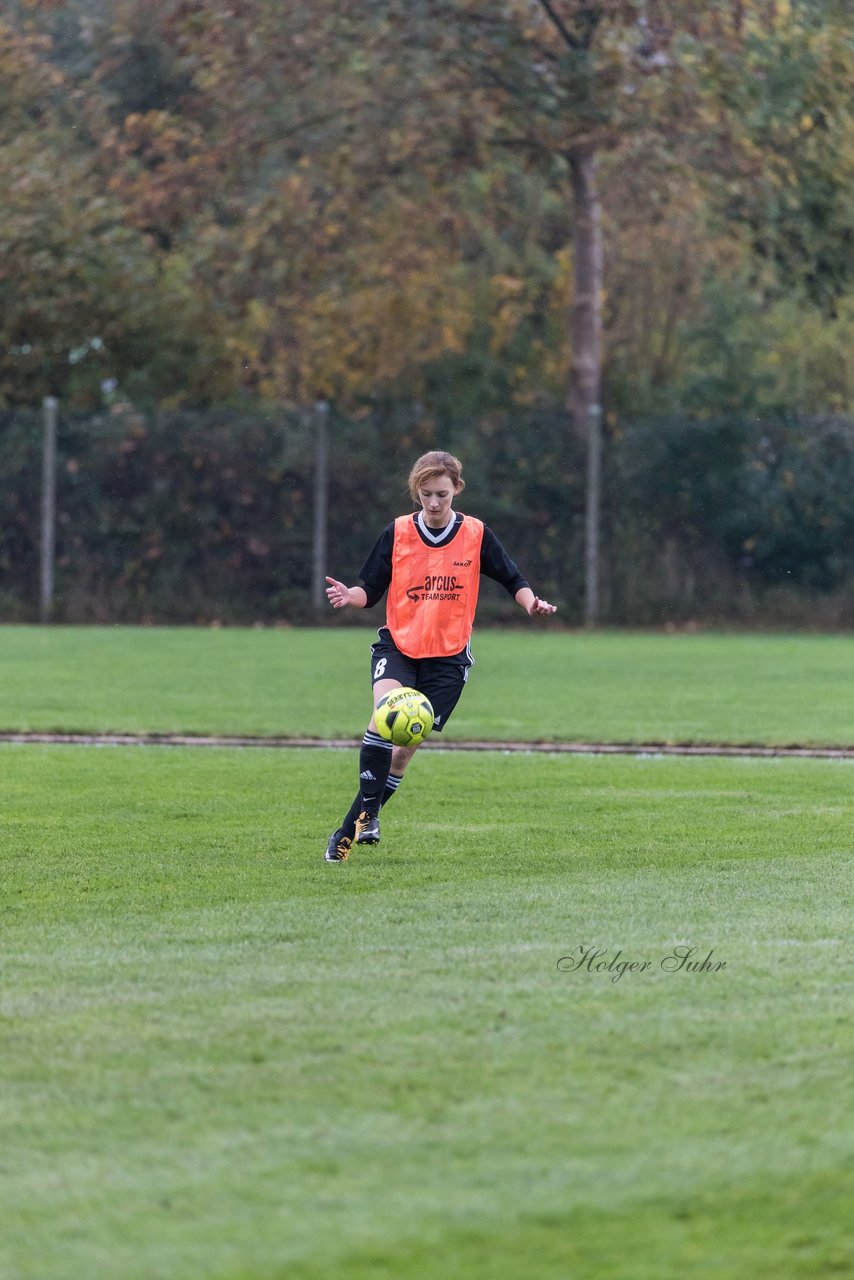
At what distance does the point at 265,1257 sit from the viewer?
3.11 meters

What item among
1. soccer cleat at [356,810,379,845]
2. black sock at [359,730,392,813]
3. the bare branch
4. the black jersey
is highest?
the bare branch

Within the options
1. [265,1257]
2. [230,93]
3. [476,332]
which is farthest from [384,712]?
[476,332]

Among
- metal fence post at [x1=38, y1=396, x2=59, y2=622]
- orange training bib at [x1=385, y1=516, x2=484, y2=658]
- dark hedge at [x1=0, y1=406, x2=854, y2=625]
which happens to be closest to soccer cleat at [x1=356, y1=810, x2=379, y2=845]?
orange training bib at [x1=385, y1=516, x2=484, y2=658]

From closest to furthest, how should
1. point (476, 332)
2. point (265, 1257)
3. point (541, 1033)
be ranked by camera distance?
point (265, 1257) < point (541, 1033) < point (476, 332)

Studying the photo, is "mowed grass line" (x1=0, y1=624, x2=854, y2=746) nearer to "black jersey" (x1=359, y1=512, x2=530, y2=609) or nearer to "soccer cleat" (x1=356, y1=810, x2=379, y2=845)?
"black jersey" (x1=359, y1=512, x2=530, y2=609)

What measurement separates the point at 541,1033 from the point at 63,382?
84.8ft

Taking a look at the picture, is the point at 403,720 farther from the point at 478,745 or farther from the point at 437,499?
the point at 478,745

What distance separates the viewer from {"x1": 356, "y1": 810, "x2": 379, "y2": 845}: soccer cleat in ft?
24.4

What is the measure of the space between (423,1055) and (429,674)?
12.1 ft

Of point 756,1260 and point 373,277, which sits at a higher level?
point 373,277

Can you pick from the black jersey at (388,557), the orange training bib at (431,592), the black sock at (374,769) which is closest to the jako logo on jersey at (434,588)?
the orange training bib at (431,592)

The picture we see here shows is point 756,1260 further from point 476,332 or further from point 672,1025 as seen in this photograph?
point 476,332

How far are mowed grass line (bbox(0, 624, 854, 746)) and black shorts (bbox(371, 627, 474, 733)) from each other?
3.96 metres

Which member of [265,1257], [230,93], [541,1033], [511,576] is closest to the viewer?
[265,1257]
